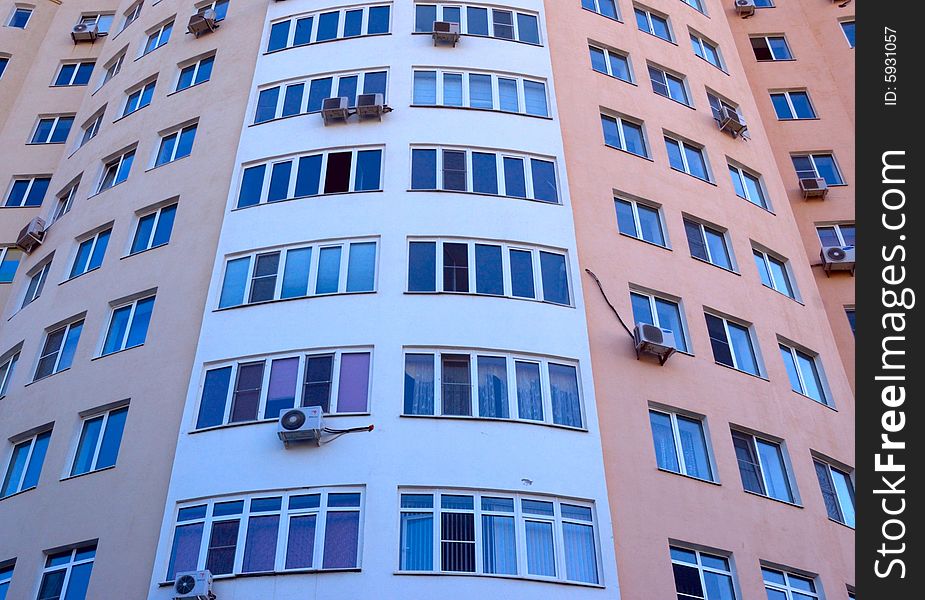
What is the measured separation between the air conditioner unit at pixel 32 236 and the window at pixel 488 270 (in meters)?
11.5

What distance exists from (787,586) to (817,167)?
51.8 feet

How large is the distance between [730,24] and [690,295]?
16.4m

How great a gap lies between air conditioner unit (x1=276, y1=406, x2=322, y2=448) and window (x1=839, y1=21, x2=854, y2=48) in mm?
25072

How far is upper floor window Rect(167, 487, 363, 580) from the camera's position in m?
15.4

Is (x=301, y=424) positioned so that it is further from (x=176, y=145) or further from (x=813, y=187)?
(x=813, y=187)

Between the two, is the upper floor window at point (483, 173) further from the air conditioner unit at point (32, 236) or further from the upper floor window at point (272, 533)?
the air conditioner unit at point (32, 236)

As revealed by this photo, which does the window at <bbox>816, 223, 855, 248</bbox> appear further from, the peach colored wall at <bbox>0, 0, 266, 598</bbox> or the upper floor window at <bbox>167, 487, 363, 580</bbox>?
the upper floor window at <bbox>167, 487, 363, 580</bbox>

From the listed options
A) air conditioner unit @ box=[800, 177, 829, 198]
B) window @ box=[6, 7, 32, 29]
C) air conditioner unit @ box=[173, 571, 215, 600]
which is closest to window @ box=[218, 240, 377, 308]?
air conditioner unit @ box=[173, 571, 215, 600]

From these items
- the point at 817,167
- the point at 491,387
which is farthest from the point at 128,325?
the point at 817,167

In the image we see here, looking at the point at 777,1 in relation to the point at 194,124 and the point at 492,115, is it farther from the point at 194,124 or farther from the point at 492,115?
the point at 194,124

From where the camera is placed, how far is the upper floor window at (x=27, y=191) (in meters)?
28.4
